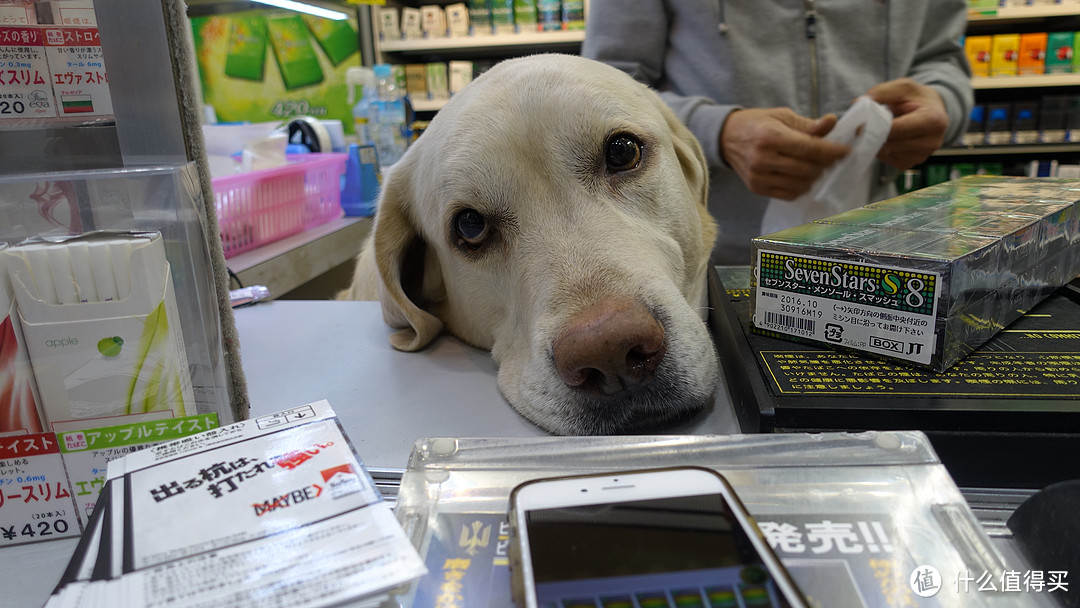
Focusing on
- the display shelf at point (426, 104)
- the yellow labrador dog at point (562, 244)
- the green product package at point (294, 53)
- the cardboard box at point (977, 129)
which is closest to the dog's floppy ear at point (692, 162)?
the yellow labrador dog at point (562, 244)

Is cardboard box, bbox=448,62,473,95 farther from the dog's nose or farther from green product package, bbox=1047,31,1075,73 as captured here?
the dog's nose

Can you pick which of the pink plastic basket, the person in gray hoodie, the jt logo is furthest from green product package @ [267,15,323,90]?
the jt logo

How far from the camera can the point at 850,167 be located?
54.6 inches

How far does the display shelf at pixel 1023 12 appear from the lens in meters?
3.25

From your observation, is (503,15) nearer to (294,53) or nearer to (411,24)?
(411,24)

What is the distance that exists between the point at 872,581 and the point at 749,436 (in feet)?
0.51

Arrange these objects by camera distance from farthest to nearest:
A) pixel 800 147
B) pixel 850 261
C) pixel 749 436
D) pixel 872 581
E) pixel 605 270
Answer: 1. pixel 800 147
2. pixel 605 270
3. pixel 850 261
4. pixel 749 436
5. pixel 872 581

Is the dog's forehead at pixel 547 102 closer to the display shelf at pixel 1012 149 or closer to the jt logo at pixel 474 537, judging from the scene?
the jt logo at pixel 474 537

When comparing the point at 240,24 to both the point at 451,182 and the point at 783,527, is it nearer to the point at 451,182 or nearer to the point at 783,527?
the point at 451,182

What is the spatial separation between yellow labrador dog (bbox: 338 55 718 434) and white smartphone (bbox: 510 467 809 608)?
25 centimetres

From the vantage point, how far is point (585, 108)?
93cm

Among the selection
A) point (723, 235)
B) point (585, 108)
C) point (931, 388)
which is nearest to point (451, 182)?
point (585, 108)

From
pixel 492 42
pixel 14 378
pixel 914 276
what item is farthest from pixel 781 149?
pixel 492 42

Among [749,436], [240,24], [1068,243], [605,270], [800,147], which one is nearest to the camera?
[749,436]
